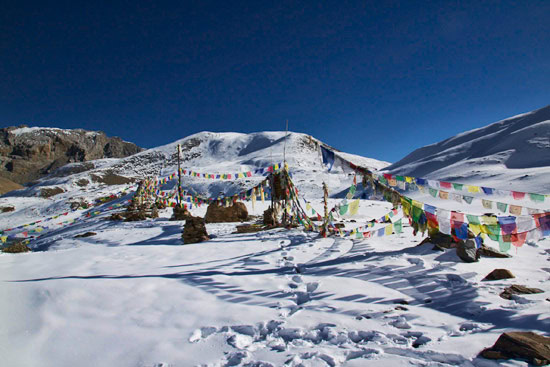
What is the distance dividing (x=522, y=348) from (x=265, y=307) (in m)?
3.30

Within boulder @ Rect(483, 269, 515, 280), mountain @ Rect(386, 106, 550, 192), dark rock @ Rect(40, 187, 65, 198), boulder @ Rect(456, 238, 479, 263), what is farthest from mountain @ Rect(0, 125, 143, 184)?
boulder @ Rect(483, 269, 515, 280)

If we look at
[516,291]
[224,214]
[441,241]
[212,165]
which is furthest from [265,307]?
[212,165]

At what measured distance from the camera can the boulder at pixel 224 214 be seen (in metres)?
17.2

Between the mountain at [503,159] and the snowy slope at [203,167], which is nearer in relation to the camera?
the mountain at [503,159]

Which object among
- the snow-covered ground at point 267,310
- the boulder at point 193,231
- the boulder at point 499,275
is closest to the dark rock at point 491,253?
the snow-covered ground at point 267,310

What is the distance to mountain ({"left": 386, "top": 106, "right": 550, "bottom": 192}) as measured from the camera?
30.2 metres

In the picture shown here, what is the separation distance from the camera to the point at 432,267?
243 inches

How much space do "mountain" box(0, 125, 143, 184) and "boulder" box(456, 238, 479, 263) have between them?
4980 inches

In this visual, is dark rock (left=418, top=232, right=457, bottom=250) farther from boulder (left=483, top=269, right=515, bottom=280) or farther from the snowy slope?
the snowy slope

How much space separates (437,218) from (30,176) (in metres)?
132

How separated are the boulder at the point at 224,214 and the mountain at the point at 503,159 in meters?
26.8

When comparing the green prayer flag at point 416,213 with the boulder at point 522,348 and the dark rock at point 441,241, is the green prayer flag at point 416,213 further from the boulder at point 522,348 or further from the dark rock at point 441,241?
the boulder at point 522,348

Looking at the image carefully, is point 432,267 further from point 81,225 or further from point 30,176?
point 30,176

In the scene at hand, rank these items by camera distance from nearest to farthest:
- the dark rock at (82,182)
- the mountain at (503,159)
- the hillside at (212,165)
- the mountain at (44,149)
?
the mountain at (503,159) < the hillside at (212,165) < the dark rock at (82,182) < the mountain at (44,149)
